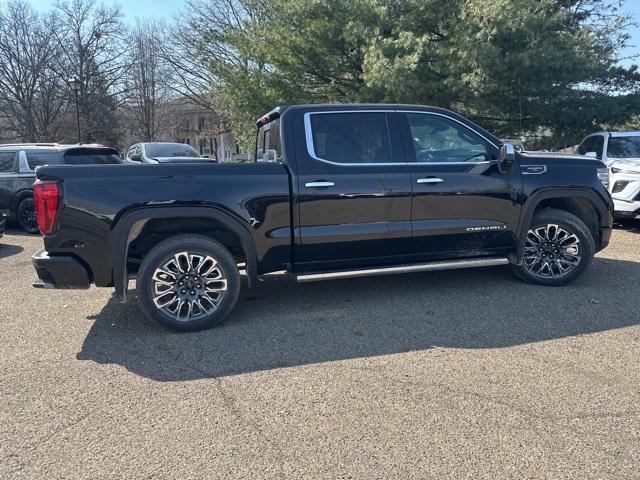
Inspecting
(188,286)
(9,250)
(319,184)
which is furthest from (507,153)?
(9,250)

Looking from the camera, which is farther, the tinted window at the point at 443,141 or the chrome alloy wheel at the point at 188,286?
the tinted window at the point at 443,141

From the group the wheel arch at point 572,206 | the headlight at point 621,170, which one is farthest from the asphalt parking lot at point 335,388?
the headlight at point 621,170

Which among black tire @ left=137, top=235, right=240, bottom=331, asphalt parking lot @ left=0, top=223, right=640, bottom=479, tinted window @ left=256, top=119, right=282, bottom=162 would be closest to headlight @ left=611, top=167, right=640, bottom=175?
asphalt parking lot @ left=0, top=223, right=640, bottom=479

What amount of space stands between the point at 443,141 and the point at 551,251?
1765 millimetres

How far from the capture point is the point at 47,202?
379 cm

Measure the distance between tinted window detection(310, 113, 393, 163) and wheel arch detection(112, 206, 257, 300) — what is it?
1059 mm

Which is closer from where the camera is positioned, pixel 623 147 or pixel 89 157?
pixel 623 147

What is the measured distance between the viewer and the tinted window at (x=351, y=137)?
14.7 ft

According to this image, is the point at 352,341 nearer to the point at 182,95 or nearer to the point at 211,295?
the point at 211,295

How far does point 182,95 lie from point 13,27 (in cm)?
1134

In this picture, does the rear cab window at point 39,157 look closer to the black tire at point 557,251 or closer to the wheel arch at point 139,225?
the wheel arch at point 139,225

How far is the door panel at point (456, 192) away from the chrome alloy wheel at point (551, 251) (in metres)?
0.37

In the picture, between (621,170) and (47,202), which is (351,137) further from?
(621,170)

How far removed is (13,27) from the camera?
1213 inches
